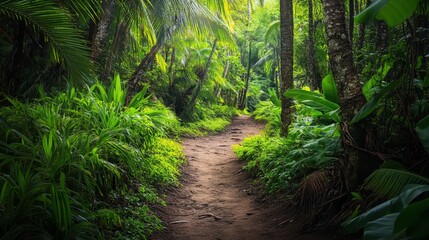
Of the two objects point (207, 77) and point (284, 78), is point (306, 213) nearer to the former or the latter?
point (284, 78)

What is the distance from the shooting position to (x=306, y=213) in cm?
454

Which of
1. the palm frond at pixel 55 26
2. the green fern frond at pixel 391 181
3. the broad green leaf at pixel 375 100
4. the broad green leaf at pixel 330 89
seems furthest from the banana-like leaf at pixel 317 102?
the palm frond at pixel 55 26

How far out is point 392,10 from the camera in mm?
3080

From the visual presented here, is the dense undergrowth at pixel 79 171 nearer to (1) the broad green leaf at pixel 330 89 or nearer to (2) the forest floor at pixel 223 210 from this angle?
(2) the forest floor at pixel 223 210

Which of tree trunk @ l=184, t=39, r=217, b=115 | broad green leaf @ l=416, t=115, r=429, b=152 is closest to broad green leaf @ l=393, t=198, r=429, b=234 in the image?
broad green leaf @ l=416, t=115, r=429, b=152

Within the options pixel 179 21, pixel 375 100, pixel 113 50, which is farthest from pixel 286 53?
pixel 375 100

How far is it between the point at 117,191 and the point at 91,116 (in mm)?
1328

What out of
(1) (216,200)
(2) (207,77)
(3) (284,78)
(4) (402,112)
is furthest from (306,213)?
(2) (207,77)

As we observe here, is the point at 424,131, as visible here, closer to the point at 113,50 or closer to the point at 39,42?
the point at 39,42

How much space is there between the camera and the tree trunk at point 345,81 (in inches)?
158

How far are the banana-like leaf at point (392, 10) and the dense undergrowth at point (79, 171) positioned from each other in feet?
10.4

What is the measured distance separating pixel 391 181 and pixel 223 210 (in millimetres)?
3188

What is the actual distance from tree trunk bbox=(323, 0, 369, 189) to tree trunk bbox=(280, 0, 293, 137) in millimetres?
3389

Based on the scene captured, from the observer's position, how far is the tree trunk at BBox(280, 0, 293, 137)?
25.3ft
